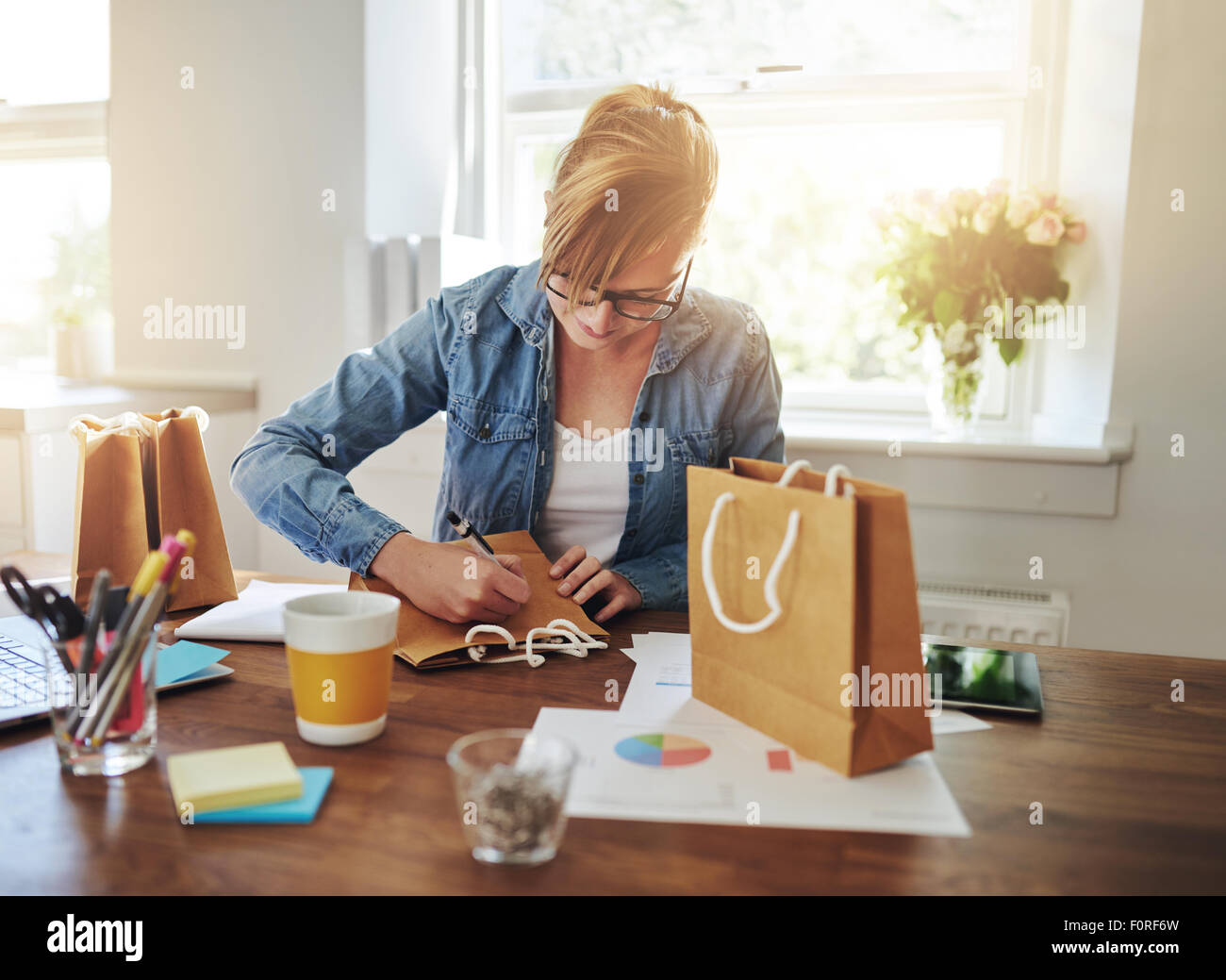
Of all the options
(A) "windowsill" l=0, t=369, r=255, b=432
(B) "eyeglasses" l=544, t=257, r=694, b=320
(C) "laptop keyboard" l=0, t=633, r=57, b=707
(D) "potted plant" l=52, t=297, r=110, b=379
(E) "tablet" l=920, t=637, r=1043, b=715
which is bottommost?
(E) "tablet" l=920, t=637, r=1043, b=715

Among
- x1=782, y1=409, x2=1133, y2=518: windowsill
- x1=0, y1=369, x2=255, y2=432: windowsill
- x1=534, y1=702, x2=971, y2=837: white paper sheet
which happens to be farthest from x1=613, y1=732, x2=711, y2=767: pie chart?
x1=0, y1=369, x2=255, y2=432: windowsill

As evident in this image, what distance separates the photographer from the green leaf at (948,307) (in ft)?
6.14

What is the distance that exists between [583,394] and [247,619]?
569 mm

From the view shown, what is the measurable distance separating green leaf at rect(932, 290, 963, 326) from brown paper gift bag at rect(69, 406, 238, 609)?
1.36m

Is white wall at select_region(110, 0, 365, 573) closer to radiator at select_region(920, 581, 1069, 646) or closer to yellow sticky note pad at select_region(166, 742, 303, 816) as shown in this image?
radiator at select_region(920, 581, 1069, 646)

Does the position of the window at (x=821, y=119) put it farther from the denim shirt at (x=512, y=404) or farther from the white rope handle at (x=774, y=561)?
the white rope handle at (x=774, y=561)

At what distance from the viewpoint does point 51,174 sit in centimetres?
260

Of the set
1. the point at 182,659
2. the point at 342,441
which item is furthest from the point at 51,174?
the point at 182,659

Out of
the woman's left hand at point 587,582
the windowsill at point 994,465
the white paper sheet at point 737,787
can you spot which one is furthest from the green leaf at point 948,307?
the white paper sheet at point 737,787

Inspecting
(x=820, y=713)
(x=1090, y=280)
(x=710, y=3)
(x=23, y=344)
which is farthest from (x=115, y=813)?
(x=23, y=344)

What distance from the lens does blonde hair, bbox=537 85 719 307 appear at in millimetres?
1123

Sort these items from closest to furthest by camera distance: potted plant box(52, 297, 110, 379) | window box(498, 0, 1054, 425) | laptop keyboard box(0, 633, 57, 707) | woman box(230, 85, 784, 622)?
laptop keyboard box(0, 633, 57, 707) < woman box(230, 85, 784, 622) < window box(498, 0, 1054, 425) < potted plant box(52, 297, 110, 379)

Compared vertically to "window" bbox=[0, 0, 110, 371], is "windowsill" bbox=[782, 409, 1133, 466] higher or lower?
lower
